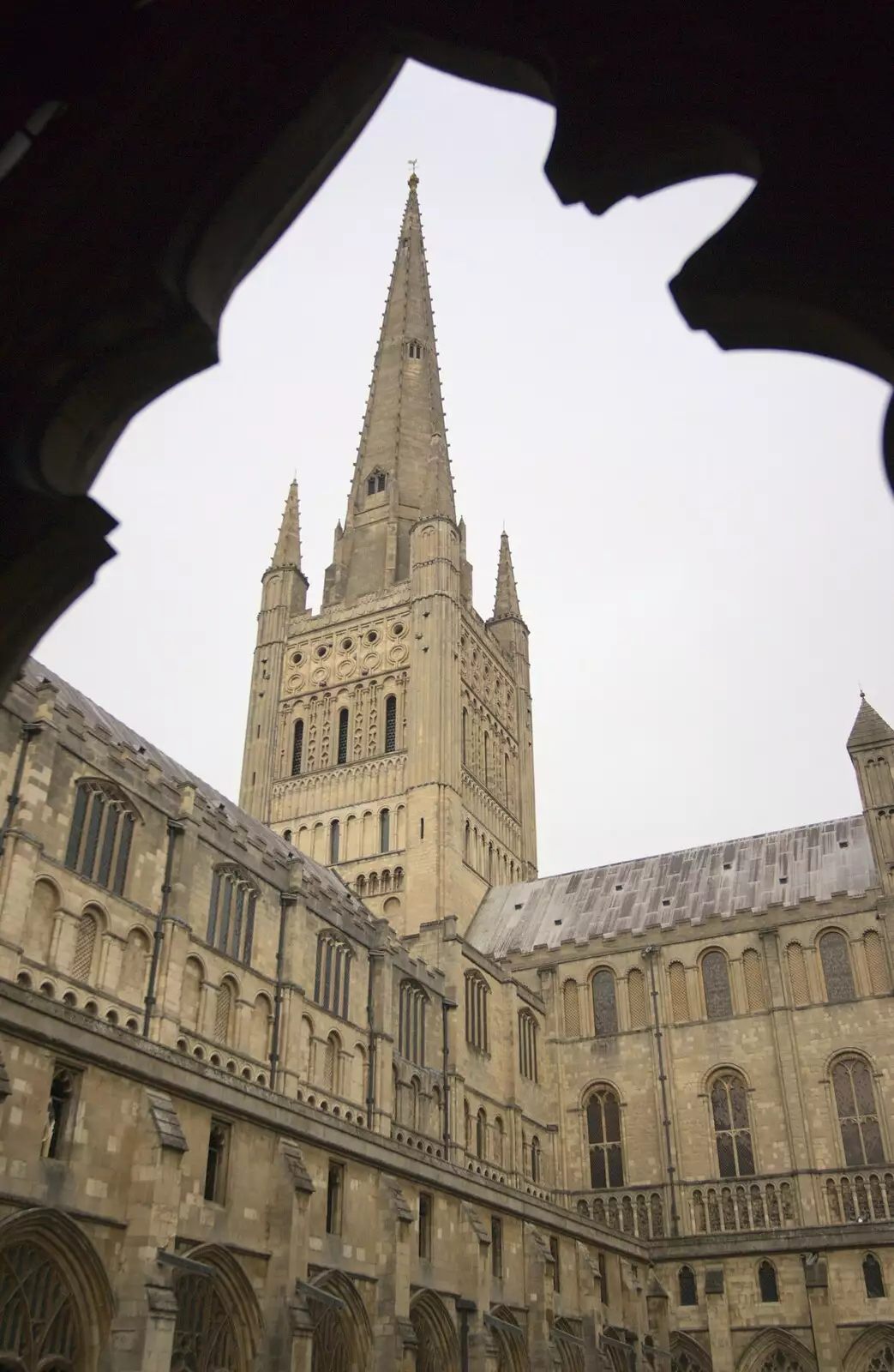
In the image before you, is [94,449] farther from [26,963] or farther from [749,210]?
[26,963]

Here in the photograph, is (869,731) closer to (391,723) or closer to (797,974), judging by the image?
(797,974)

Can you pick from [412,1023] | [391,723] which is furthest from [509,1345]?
[391,723]

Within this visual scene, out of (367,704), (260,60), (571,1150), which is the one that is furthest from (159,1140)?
(367,704)

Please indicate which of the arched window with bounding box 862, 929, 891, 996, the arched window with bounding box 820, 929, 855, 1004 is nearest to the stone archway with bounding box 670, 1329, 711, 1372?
the arched window with bounding box 820, 929, 855, 1004

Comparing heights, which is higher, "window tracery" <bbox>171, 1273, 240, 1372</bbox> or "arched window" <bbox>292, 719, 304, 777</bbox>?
"arched window" <bbox>292, 719, 304, 777</bbox>

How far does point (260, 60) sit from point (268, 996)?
3566 centimetres

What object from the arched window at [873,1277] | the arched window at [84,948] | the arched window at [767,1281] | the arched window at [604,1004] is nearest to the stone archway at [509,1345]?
the arched window at [84,948]

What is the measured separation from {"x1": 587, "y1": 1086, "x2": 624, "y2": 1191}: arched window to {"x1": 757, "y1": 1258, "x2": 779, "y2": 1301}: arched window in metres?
7.33

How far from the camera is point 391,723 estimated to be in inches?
2581

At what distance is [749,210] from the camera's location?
4.96m

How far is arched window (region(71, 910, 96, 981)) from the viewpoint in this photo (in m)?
31.2

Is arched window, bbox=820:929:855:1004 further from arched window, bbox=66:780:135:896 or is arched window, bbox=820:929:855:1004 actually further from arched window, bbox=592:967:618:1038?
arched window, bbox=66:780:135:896

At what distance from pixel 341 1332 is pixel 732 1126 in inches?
1116

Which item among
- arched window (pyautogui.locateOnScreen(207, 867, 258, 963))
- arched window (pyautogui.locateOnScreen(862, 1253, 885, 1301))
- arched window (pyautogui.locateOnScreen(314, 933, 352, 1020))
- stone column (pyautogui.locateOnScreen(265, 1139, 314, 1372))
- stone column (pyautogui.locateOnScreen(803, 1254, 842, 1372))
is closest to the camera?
stone column (pyautogui.locateOnScreen(265, 1139, 314, 1372))
